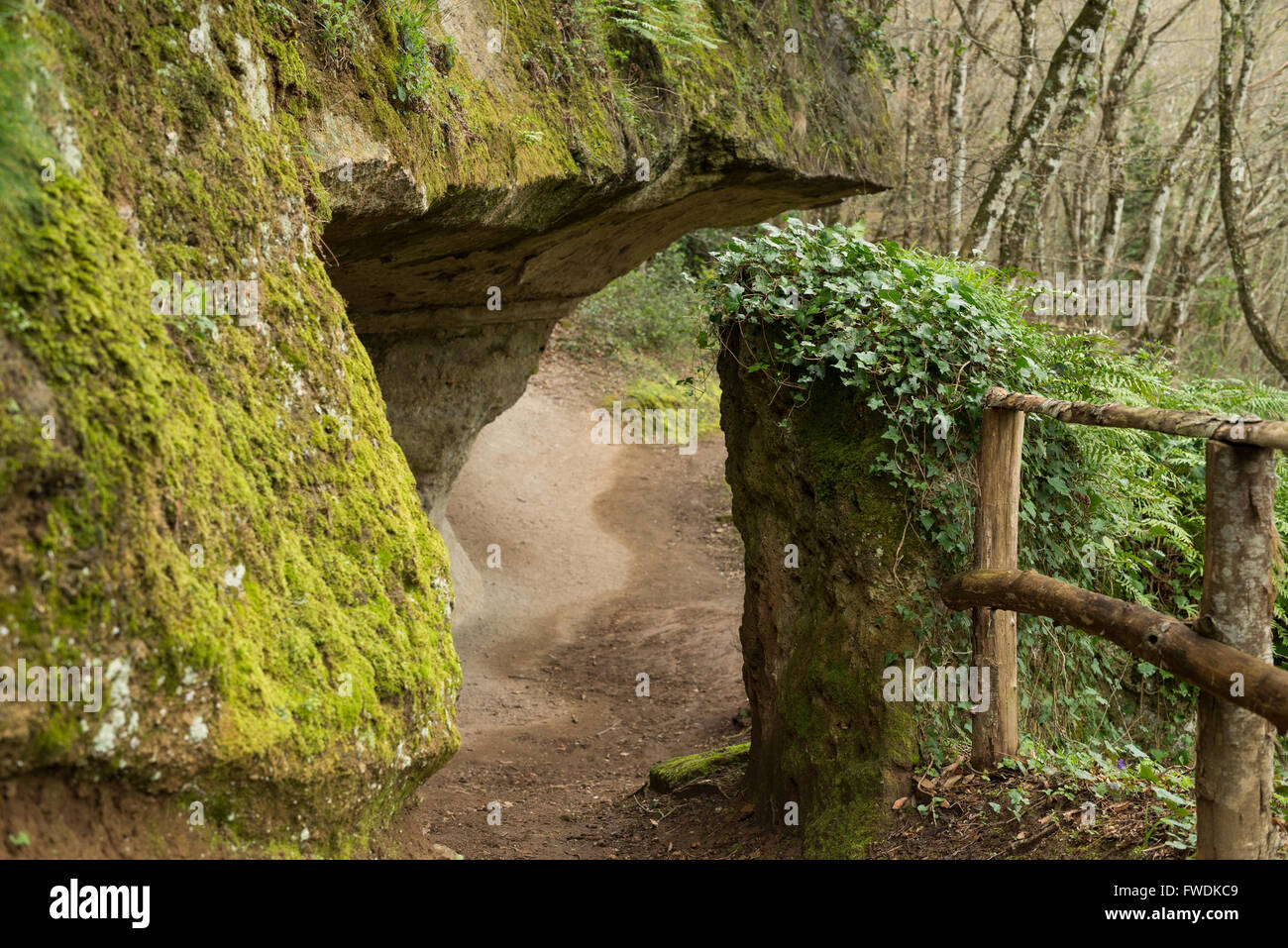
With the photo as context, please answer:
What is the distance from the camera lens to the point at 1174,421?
3.38 m

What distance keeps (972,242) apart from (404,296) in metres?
6.24

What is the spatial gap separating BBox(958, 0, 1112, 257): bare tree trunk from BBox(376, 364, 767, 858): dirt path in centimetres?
550

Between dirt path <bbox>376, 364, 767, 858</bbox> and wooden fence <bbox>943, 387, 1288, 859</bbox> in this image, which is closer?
wooden fence <bbox>943, 387, 1288, 859</bbox>

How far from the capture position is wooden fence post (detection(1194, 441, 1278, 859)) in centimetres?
323

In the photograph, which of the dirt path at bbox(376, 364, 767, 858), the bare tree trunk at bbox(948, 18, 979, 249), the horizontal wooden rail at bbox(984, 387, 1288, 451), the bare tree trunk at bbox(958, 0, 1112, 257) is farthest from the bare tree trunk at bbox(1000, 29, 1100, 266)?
the horizontal wooden rail at bbox(984, 387, 1288, 451)

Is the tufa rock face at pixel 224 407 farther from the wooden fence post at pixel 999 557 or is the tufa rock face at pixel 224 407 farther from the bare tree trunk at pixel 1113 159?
the bare tree trunk at pixel 1113 159

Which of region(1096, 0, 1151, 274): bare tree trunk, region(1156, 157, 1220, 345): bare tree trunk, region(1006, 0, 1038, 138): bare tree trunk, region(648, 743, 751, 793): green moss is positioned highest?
region(1006, 0, 1038, 138): bare tree trunk

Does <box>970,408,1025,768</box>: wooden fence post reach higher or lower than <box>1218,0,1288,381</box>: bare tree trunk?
lower

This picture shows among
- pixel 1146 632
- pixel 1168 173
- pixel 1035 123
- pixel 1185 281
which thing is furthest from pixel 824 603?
pixel 1185 281

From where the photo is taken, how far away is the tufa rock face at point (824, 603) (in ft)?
16.9

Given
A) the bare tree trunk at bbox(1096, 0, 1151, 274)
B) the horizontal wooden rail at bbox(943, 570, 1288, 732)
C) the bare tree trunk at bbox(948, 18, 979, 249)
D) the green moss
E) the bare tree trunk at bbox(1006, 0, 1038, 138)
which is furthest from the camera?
the bare tree trunk at bbox(948, 18, 979, 249)

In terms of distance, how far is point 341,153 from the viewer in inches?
164

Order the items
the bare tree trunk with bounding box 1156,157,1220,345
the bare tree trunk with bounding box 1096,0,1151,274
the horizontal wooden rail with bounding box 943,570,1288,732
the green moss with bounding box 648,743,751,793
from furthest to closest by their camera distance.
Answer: the bare tree trunk with bounding box 1156,157,1220,345, the bare tree trunk with bounding box 1096,0,1151,274, the green moss with bounding box 648,743,751,793, the horizontal wooden rail with bounding box 943,570,1288,732

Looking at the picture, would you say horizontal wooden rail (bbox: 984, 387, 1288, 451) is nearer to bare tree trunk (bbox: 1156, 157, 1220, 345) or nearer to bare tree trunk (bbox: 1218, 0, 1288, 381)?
bare tree trunk (bbox: 1218, 0, 1288, 381)
